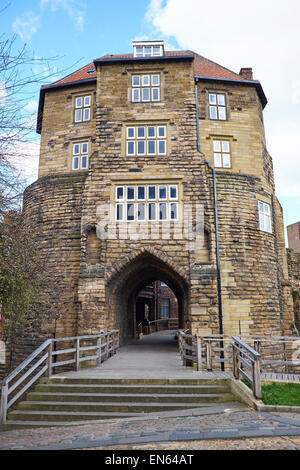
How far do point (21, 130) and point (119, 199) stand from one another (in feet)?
29.4

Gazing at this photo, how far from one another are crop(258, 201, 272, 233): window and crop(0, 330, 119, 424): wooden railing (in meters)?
7.73

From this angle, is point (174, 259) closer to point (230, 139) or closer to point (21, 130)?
point (230, 139)

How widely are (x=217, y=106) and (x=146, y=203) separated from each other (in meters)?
6.01

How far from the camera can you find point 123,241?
557 inches

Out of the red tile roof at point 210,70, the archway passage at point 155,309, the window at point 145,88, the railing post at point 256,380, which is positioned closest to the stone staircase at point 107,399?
the railing post at point 256,380

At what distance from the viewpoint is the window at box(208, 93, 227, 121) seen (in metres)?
Result: 16.4

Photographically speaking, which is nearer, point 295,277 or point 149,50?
point 149,50

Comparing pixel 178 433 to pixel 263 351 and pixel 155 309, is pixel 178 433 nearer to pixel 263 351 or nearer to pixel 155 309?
pixel 263 351

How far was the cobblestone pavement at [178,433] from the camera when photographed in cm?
490

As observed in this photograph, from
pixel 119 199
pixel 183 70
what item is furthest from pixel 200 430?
pixel 183 70

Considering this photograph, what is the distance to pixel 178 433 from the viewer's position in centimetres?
536

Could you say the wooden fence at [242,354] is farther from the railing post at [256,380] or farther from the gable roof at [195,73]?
the gable roof at [195,73]

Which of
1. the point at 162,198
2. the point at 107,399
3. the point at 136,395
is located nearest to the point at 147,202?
the point at 162,198

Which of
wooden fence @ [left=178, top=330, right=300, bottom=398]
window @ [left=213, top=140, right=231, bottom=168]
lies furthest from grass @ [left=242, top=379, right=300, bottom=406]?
window @ [left=213, top=140, right=231, bottom=168]
